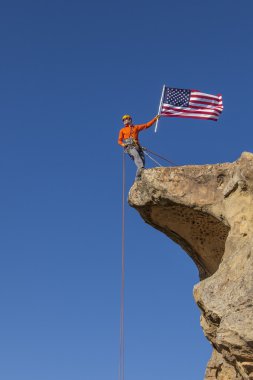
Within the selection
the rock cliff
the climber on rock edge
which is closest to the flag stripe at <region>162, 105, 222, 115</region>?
the climber on rock edge

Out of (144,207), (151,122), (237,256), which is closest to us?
(237,256)

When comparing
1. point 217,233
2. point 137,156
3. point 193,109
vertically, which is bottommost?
point 217,233

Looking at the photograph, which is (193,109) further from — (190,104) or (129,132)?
(129,132)

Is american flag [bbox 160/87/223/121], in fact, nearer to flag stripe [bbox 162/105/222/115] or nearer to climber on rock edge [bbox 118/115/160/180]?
flag stripe [bbox 162/105/222/115]

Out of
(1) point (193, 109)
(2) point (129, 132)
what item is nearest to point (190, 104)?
(1) point (193, 109)

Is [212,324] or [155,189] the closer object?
[212,324]

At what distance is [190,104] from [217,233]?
5133 mm

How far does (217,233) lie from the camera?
65.8 feet

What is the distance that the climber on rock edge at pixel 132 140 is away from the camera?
2136 cm

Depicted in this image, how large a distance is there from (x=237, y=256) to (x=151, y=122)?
7.11 m

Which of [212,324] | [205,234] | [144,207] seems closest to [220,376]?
[212,324]

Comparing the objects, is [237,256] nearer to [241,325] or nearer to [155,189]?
[241,325]

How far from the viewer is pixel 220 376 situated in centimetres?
1931

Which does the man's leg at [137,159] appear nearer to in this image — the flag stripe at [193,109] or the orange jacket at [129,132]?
the orange jacket at [129,132]
